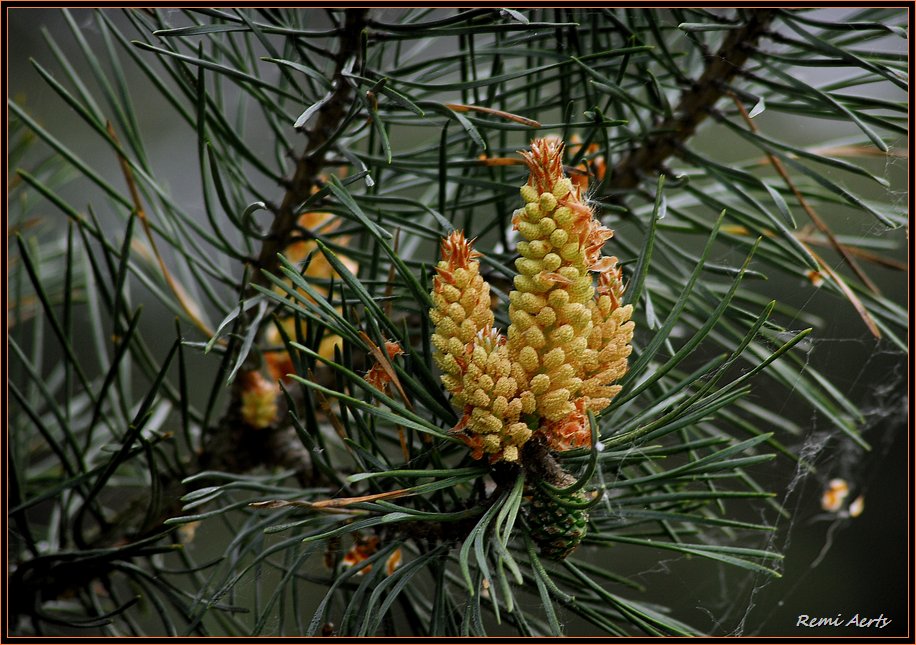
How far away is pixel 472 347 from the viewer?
260 mm

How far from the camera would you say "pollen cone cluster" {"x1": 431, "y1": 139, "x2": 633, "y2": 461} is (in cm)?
25

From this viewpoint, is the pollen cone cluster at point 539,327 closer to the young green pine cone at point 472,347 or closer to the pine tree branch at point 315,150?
the young green pine cone at point 472,347

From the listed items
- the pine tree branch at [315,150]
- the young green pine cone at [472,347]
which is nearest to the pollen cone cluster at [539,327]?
the young green pine cone at [472,347]

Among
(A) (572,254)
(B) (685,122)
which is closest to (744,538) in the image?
(B) (685,122)

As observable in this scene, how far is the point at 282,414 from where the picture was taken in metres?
0.44

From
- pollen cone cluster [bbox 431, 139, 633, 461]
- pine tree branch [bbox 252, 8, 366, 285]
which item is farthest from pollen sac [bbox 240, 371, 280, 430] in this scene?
pollen cone cluster [bbox 431, 139, 633, 461]

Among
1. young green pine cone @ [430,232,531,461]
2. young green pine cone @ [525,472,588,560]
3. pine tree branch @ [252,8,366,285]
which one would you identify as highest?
pine tree branch @ [252,8,366,285]

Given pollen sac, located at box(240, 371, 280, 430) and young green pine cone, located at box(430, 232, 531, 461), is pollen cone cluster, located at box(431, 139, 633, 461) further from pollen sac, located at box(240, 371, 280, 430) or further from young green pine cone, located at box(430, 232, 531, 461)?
pollen sac, located at box(240, 371, 280, 430)

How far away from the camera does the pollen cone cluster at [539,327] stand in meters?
0.25

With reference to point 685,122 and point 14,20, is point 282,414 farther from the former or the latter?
point 14,20

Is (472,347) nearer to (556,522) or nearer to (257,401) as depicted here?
(556,522)

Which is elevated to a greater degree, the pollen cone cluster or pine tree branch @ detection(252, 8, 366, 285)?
pine tree branch @ detection(252, 8, 366, 285)

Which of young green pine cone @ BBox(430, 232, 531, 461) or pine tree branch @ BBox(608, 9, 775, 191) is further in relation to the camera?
pine tree branch @ BBox(608, 9, 775, 191)

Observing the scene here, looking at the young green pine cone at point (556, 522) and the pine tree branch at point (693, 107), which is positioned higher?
the pine tree branch at point (693, 107)
